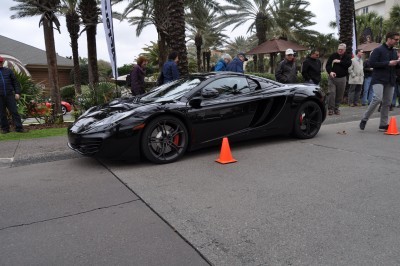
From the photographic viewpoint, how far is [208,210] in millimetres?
3447

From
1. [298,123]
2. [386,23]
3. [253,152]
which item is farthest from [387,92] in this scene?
[386,23]

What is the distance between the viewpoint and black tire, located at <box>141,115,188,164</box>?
494 cm

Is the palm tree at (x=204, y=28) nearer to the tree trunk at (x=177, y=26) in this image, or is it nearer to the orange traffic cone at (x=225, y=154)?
the tree trunk at (x=177, y=26)

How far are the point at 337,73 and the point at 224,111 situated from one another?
203 inches

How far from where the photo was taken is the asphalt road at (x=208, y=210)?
→ 266 centimetres

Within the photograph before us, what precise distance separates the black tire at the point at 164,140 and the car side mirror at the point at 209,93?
2.02 feet

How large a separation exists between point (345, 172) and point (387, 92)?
3.46m

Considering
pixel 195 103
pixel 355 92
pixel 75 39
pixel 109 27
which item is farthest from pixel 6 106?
pixel 75 39

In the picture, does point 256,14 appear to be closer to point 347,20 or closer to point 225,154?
point 347,20

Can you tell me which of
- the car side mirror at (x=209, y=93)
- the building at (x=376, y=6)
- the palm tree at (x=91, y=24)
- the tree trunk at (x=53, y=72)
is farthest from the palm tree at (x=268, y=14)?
the building at (x=376, y=6)

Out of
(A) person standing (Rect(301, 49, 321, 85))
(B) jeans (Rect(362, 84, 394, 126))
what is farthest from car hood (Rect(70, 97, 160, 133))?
(A) person standing (Rect(301, 49, 321, 85))

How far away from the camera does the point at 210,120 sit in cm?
538

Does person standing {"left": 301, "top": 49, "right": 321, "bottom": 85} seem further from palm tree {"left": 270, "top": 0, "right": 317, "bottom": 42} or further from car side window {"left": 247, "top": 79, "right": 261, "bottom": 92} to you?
palm tree {"left": 270, "top": 0, "right": 317, "bottom": 42}

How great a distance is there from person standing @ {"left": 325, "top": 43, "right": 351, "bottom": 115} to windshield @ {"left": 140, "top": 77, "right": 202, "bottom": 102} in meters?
4.93
